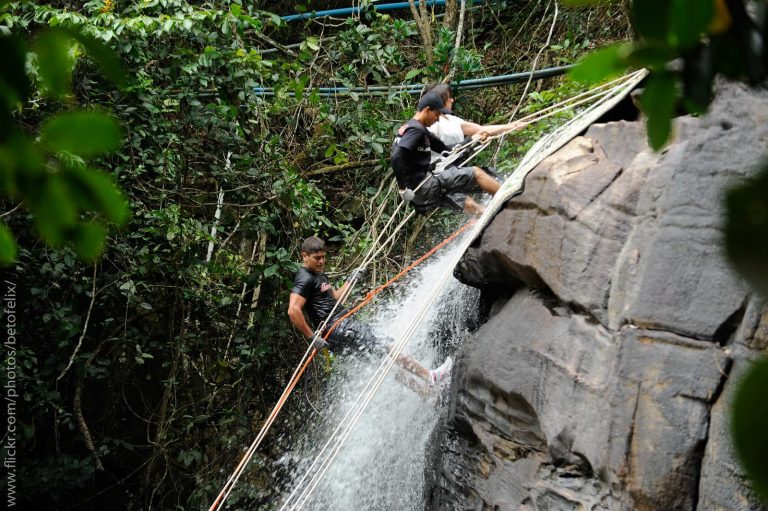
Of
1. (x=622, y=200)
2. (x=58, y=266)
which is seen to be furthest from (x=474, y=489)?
(x=58, y=266)

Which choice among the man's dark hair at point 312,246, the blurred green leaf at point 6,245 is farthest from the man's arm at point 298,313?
the blurred green leaf at point 6,245

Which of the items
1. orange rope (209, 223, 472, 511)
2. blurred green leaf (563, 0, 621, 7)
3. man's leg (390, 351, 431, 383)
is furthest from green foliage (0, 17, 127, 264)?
man's leg (390, 351, 431, 383)

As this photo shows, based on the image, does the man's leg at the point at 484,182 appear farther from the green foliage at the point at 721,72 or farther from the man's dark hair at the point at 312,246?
the green foliage at the point at 721,72

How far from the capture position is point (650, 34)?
0.60 meters

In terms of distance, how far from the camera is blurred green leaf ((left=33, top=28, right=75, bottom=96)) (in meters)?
0.67

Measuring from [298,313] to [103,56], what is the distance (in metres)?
4.49

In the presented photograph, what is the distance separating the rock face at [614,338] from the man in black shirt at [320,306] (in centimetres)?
147

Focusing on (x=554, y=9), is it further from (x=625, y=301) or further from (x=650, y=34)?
(x=650, y=34)

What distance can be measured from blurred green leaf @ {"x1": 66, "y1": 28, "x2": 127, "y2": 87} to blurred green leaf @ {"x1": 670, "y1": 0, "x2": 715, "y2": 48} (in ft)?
1.54

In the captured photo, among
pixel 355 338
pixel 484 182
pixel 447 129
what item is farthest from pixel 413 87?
pixel 355 338

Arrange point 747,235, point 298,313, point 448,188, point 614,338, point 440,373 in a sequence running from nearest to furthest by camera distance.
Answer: point 747,235, point 614,338, point 440,373, point 448,188, point 298,313

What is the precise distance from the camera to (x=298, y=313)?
5137 mm

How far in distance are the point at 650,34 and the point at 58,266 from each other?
570 cm

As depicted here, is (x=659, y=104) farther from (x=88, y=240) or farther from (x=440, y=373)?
(x=440, y=373)
